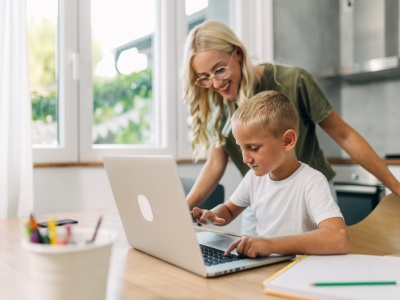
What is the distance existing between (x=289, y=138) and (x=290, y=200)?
0.16 meters

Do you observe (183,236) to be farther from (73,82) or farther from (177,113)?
(177,113)

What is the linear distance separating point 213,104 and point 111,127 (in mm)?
1040

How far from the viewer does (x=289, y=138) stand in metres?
1.22

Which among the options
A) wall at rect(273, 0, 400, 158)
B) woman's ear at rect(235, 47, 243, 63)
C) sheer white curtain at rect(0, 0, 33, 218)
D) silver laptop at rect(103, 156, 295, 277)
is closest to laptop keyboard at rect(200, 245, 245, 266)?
silver laptop at rect(103, 156, 295, 277)

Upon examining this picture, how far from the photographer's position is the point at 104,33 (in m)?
2.64

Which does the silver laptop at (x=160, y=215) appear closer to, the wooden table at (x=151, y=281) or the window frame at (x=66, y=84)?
the wooden table at (x=151, y=281)

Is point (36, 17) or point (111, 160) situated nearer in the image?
point (111, 160)

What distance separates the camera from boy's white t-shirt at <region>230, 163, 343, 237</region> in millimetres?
1167

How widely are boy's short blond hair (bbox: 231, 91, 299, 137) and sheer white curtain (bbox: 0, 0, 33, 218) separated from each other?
1.25 m

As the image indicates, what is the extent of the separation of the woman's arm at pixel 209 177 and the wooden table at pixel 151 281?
64cm

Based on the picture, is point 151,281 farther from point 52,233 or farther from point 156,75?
point 156,75

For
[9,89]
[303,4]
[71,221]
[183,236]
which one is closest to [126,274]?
[183,236]

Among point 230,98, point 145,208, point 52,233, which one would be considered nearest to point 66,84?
point 230,98

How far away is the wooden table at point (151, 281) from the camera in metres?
0.76
